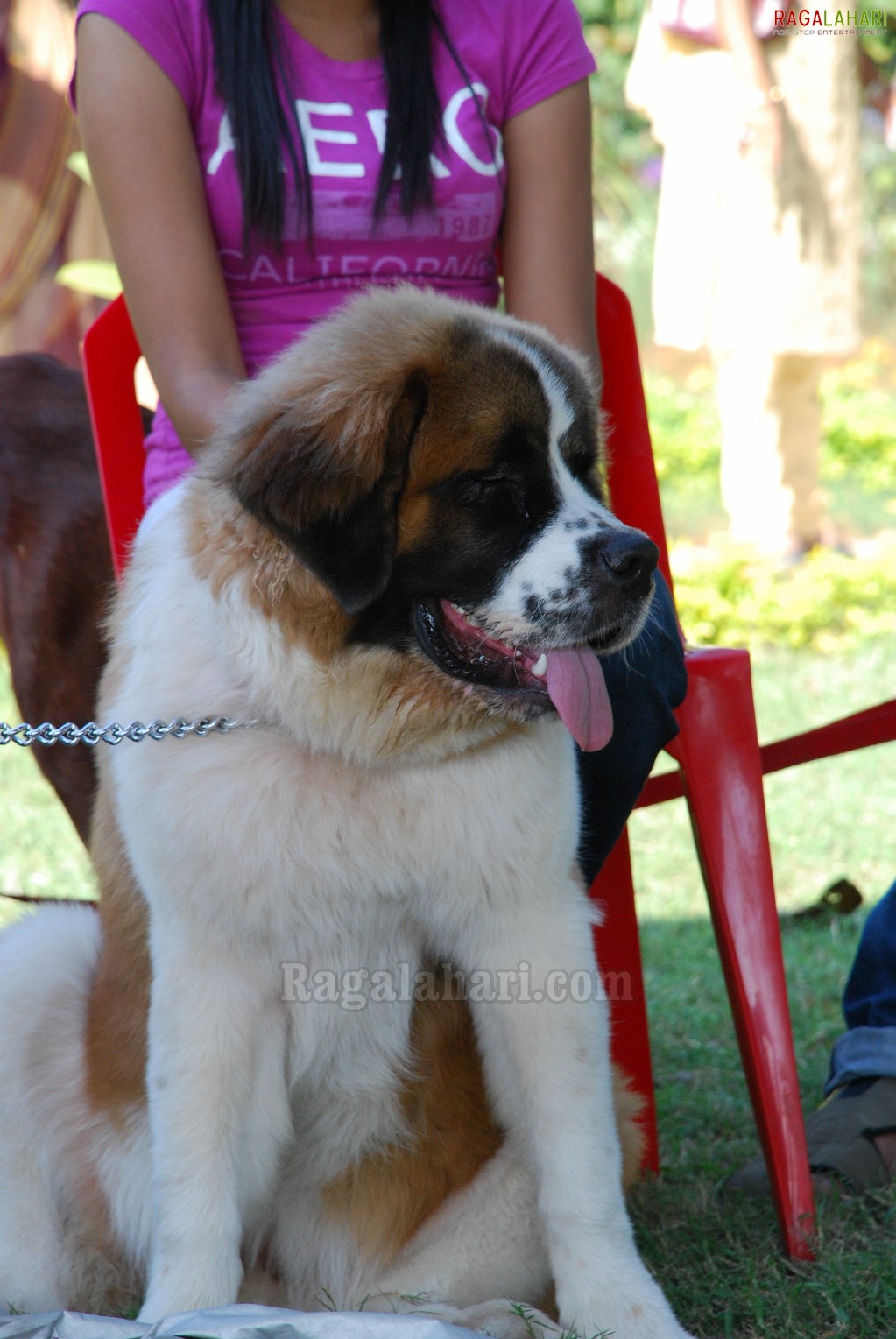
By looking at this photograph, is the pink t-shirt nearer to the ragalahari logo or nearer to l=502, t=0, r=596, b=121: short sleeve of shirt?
l=502, t=0, r=596, b=121: short sleeve of shirt

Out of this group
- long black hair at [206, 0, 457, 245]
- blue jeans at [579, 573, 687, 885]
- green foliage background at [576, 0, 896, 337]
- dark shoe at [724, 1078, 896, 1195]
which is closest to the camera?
blue jeans at [579, 573, 687, 885]

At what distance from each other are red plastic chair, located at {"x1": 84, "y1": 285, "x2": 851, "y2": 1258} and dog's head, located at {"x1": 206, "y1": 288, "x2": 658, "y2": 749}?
57cm

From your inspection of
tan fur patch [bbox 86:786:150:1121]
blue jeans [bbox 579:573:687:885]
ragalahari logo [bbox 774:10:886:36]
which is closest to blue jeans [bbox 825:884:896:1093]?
blue jeans [bbox 579:573:687:885]

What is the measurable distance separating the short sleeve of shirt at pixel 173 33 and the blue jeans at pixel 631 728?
3.83ft

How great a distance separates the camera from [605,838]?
231 cm

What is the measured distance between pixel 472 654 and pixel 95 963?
0.90 m

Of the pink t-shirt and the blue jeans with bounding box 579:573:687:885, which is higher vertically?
the pink t-shirt

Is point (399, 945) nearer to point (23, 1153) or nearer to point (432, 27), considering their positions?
point (23, 1153)

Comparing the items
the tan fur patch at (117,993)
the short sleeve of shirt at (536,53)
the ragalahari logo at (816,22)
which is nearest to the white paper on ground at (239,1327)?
the tan fur patch at (117,993)

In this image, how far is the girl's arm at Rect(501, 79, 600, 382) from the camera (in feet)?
8.18

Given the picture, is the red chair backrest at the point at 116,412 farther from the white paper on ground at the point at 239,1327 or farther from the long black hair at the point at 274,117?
the white paper on ground at the point at 239,1327

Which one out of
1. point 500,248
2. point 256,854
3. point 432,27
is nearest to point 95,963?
point 256,854

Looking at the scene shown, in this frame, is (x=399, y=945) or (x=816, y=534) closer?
(x=399, y=945)

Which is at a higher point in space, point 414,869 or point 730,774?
point 414,869
